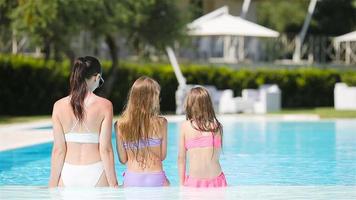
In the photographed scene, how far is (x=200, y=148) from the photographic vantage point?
7.95 metres

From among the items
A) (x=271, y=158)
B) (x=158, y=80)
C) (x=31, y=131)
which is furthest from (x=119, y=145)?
(x=158, y=80)

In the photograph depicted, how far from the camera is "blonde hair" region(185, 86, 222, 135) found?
302 inches

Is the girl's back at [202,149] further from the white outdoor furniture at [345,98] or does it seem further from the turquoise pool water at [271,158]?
the white outdoor furniture at [345,98]

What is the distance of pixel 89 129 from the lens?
278 inches

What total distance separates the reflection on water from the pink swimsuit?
7.4 inches

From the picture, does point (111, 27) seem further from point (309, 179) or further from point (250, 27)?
point (309, 179)

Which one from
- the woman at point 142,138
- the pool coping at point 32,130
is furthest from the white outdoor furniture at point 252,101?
the woman at point 142,138

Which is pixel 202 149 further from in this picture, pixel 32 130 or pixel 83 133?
pixel 32 130

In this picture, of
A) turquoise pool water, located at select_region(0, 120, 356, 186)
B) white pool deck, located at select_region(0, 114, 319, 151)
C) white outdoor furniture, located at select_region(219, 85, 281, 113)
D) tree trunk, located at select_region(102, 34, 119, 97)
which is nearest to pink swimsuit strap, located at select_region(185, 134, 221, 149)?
turquoise pool water, located at select_region(0, 120, 356, 186)

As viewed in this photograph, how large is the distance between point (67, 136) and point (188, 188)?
4.24 feet

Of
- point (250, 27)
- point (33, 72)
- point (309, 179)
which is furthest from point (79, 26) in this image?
point (309, 179)

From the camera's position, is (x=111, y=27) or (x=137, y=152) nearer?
(x=137, y=152)

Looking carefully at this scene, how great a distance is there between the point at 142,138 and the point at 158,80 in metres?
24.1

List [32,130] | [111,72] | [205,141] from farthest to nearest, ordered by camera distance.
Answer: [111,72]
[32,130]
[205,141]
